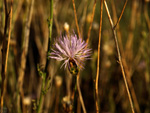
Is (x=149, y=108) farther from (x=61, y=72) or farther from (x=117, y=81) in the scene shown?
(x=61, y=72)

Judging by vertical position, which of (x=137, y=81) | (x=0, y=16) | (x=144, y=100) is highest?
(x=0, y=16)

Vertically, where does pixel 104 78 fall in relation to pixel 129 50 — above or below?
below

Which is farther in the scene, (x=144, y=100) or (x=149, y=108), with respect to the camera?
(x=144, y=100)

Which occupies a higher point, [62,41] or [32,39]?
[32,39]

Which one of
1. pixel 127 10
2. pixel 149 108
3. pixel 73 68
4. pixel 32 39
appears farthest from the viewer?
pixel 127 10

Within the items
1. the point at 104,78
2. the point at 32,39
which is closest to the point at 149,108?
the point at 104,78

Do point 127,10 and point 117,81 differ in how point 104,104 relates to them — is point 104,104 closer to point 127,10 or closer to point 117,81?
point 117,81

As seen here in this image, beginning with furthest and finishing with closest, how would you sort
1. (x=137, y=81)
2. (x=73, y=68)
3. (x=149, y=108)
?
1. (x=137, y=81)
2. (x=149, y=108)
3. (x=73, y=68)

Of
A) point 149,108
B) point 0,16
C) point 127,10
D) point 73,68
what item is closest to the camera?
point 73,68

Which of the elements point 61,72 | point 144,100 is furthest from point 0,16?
point 144,100
